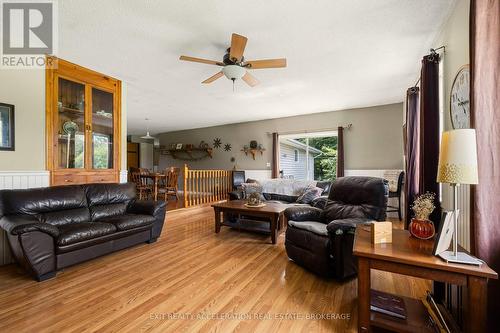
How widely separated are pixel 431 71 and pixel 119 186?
14.2 ft

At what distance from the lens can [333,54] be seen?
2.99m

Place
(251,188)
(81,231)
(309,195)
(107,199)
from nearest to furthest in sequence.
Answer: (81,231)
(107,199)
(309,195)
(251,188)

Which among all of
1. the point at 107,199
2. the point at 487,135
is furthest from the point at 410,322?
the point at 107,199

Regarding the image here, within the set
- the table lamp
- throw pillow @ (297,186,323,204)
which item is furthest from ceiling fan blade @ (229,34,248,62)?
throw pillow @ (297,186,323,204)

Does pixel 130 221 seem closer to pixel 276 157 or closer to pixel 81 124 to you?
pixel 81 124

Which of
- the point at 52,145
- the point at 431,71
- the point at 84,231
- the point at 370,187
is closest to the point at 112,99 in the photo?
the point at 52,145

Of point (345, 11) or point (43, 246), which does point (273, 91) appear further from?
point (43, 246)

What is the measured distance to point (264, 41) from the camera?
2.69 meters

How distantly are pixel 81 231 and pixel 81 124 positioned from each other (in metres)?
1.94

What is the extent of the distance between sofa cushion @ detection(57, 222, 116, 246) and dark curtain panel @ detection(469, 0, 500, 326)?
10.8 ft

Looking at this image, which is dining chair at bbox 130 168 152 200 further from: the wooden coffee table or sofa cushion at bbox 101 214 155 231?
sofa cushion at bbox 101 214 155 231

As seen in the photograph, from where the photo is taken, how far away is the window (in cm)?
677

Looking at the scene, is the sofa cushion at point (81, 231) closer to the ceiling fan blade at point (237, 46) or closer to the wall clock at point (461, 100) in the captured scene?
the ceiling fan blade at point (237, 46)

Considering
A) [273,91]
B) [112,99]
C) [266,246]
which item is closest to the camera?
[266,246]
